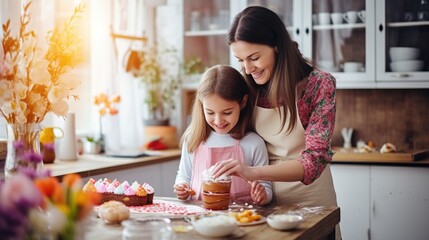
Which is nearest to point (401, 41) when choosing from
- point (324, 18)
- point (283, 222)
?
point (324, 18)

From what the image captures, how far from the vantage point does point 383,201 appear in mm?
3938

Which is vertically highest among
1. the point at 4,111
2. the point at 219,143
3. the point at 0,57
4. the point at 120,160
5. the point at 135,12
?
the point at 135,12

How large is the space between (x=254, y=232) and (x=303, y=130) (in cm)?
76

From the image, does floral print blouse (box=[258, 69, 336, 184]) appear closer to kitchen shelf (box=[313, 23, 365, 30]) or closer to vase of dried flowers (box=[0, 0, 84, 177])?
vase of dried flowers (box=[0, 0, 84, 177])

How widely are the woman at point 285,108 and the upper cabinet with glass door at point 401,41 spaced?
1.69 metres

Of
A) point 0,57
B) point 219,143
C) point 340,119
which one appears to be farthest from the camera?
point 340,119

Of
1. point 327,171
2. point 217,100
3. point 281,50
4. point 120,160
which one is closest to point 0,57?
point 217,100

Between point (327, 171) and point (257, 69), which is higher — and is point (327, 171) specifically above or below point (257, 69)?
below

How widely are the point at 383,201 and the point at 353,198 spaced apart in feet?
0.60

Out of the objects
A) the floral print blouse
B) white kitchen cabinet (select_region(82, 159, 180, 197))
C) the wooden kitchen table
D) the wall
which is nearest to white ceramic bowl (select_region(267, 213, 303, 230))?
the wooden kitchen table

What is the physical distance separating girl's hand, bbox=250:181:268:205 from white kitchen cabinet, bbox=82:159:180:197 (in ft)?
4.68

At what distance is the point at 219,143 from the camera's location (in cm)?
255

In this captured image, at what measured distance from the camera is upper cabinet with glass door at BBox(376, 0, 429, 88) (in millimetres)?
4066

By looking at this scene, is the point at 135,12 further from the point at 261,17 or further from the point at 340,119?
the point at 261,17
